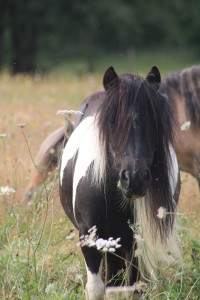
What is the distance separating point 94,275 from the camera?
489 cm

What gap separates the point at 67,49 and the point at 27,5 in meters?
9.75

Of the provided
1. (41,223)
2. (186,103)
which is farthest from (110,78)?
(186,103)

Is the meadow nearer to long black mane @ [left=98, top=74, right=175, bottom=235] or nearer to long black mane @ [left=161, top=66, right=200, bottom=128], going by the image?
long black mane @ [left=98, top=74, right=175, bottom=235]

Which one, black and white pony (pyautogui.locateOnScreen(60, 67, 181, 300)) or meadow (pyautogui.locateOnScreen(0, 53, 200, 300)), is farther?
meadow (pyautogui.locateOnScreen(0, 53, 200, 300))

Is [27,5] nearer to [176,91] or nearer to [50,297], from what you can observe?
[176,91]

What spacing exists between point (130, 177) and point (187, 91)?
3.91 metres

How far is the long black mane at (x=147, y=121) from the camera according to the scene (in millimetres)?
4512

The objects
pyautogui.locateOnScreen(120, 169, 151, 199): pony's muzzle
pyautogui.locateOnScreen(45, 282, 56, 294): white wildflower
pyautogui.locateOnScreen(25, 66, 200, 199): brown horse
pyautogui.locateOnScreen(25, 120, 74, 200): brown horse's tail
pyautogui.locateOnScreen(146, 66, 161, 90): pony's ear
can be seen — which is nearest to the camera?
pyautogui.locateOnScreen(120, 169, 151, 199): pony's muzzle

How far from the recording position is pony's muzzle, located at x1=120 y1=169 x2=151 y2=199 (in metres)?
4.28

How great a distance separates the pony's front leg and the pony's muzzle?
0.68m

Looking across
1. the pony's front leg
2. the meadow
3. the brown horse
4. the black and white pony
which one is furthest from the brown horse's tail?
the pony's front leg

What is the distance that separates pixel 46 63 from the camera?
41.2 metres

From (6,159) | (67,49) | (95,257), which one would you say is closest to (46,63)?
(67,49)

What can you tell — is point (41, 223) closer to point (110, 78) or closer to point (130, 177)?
point (110, 78)
